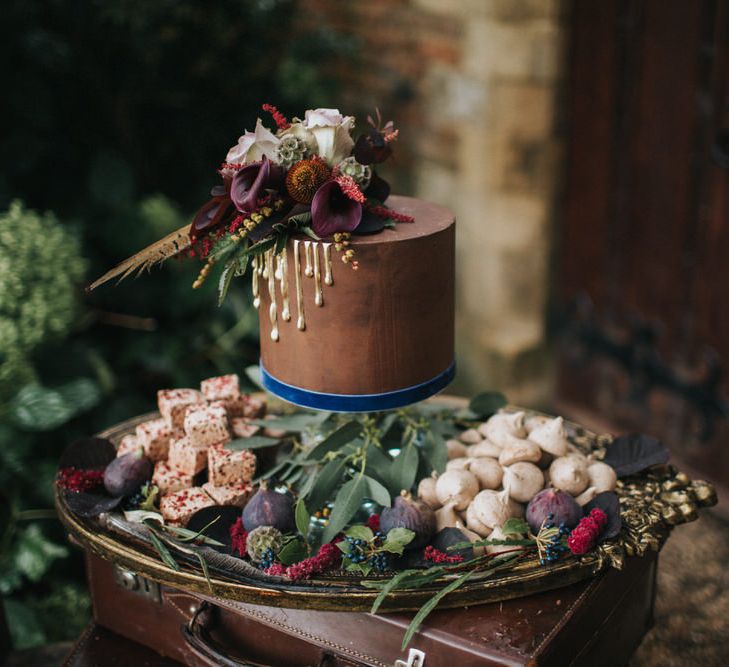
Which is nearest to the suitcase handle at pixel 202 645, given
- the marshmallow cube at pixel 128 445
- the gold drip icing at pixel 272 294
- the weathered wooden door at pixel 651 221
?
the marshmallow cube at pixel 128 445

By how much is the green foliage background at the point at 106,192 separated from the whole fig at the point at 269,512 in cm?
87

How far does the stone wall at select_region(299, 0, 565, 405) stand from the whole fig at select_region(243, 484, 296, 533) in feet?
5.76

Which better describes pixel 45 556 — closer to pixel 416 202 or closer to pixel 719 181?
pixel 416 202

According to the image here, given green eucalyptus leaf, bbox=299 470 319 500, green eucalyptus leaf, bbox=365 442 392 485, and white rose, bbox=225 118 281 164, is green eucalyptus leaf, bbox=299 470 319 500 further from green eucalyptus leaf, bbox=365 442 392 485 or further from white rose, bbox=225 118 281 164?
white rose, bbox=225 118 281 164

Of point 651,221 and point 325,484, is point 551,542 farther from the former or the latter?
point 651,221

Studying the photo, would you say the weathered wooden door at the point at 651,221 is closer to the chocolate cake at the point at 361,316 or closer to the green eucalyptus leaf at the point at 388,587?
the chocolate cake at the point at 361,316

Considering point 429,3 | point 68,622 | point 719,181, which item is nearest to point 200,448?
point 68,622

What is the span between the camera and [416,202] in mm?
1415

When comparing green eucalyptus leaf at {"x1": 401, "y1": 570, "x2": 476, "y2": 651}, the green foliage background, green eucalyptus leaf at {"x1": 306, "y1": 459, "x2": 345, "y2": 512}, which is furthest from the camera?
the green foliage background

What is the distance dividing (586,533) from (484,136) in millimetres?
1812

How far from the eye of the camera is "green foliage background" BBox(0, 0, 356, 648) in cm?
204

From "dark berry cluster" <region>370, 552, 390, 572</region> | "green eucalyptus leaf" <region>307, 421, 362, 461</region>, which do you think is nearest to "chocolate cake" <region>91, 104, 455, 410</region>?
"green eucalyptus leaf" <region>307, 421, 362, 461</region>

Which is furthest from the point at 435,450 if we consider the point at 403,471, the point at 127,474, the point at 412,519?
the point at 127,474

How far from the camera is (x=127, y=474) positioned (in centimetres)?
135
